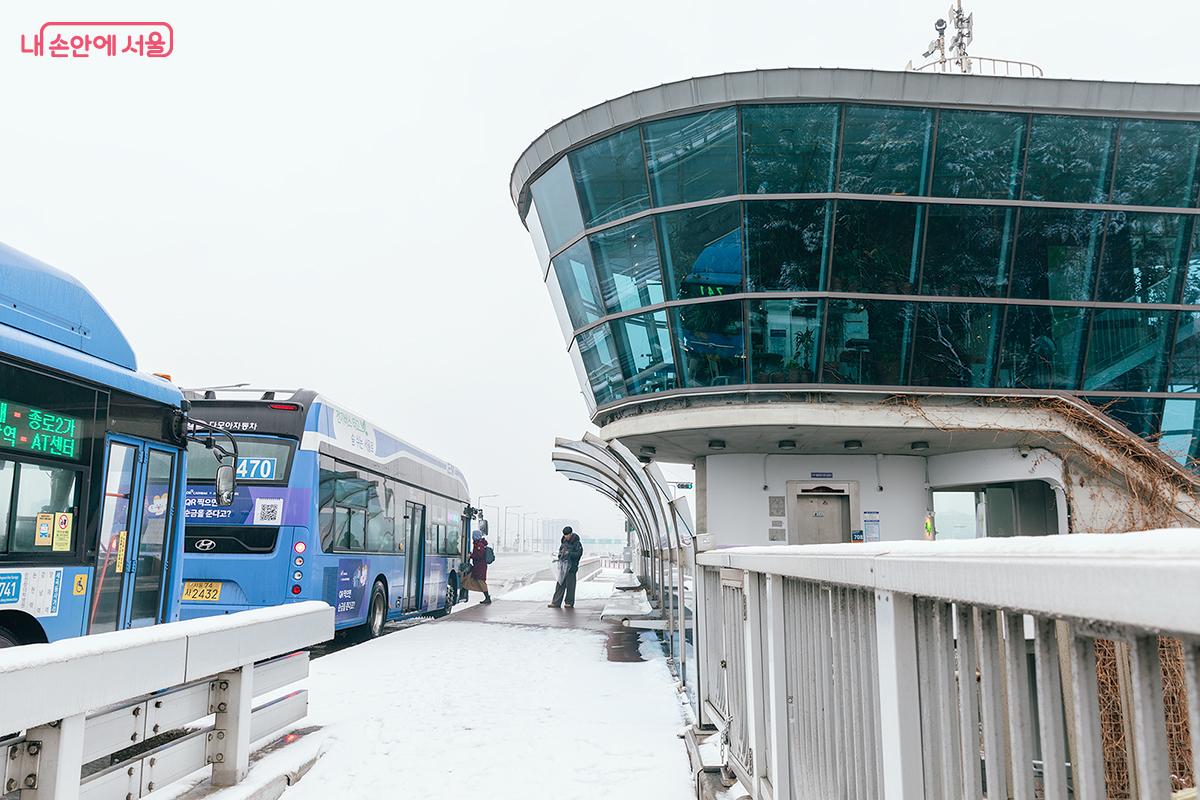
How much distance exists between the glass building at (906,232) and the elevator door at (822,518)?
117 inches

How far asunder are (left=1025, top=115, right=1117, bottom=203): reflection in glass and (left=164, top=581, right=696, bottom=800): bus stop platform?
29.7 ft

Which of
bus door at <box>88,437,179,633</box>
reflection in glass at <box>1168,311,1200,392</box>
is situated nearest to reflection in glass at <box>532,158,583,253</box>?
bus door at <box>88,437,179,633</box>

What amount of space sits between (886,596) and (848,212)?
11.5 m

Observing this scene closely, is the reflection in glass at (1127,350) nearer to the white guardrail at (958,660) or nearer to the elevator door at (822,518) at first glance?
the elevator door at (822,518)

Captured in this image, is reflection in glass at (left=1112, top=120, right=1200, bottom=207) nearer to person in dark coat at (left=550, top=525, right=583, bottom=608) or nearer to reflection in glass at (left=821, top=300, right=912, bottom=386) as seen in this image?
reflection in glass at (left=821, top=300, right=912, bottom=386)

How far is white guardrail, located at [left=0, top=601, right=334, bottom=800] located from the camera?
10.3 ft

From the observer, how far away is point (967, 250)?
13.1 metres

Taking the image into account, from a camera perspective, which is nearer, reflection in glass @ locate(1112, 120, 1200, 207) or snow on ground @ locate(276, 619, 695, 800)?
snow on ground @ locate(276, 619, 695, 800)

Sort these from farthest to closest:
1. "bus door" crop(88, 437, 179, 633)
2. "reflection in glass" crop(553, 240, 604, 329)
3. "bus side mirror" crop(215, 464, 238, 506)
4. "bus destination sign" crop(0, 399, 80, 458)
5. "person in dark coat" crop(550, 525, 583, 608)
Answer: "person in dark coat" crop(550, 525, 583, 608) < "reflection in glass" crop(553, 240, 604, 329) < "bus side mirror" crop(215, 464, 238, 506) < "bus door" crop(88, 437, 179, 633) < "bus destination sign" crop(0, 399, 80, 458)

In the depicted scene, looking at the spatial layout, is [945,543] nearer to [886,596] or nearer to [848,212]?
[886,596]

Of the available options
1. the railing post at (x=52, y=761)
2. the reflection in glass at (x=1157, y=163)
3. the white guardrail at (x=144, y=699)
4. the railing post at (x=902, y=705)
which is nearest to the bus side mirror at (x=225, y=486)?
the white guardrail at (x=144, y=699)

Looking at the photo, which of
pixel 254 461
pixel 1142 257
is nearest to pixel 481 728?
pixel 254 461

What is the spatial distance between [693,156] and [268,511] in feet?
26.0

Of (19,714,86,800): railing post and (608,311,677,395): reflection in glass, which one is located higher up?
(608,311,677,395): reflection in glass
